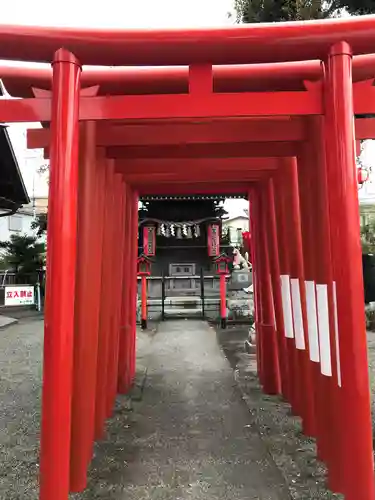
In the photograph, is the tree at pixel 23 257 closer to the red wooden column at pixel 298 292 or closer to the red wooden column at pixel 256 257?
the red wooden column at pixel 256 257

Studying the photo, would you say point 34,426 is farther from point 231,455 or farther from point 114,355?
point 231,455

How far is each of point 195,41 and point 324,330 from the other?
1892mm

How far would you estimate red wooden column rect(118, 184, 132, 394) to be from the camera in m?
4.84

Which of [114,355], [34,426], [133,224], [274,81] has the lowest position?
[34,426]

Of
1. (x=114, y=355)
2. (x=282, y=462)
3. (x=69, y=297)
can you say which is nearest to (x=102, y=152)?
(x=69, y=297)

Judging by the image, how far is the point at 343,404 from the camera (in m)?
2.21

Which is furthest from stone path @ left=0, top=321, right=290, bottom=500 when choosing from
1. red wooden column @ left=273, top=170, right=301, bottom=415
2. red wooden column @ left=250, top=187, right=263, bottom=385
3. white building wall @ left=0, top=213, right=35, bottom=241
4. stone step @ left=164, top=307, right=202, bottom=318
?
white building wall @ left=0, top=213, right=35, bottom=241

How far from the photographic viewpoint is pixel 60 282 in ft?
7.30

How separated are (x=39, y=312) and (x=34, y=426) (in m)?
11.3

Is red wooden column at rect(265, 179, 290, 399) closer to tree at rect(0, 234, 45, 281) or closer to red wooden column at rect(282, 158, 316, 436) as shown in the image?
red wooden column at rect(282, 158, 316, 436)

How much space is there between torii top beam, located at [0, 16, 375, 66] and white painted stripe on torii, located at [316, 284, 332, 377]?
1.42 meters

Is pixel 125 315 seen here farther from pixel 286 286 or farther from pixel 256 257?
pixel 286 286

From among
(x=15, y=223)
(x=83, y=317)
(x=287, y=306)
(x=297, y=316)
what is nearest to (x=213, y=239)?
(x=287, y=306)

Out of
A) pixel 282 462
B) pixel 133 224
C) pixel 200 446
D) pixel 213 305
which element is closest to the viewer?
pixel 282 462
